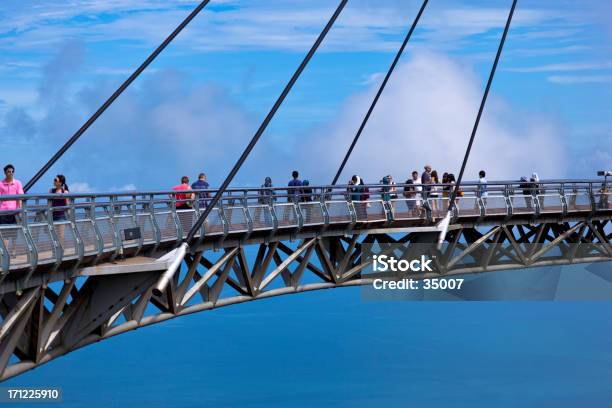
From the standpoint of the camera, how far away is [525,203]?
47719mm

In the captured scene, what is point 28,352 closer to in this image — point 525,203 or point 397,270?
point 397,270

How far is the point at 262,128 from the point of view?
31109 mm

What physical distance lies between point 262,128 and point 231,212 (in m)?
4.41

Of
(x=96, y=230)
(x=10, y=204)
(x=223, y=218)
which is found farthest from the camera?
(x=223, y=218)

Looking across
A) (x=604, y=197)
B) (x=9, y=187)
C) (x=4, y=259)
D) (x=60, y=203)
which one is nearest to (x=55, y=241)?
(x=9, y=187)

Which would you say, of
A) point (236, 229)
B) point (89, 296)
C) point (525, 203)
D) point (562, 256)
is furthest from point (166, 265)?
point (562, 256)

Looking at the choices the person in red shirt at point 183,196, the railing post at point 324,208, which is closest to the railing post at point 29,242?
the person in red shirt at point 183,196

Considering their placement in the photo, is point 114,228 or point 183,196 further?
point 183,196

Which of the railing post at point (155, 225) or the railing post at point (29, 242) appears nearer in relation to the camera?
the railing post at point (29, 242)

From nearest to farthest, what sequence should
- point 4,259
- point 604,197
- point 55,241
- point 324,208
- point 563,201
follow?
point 4,259 → point 55,241 → point 324,208 → point 563,201 → point 604,197

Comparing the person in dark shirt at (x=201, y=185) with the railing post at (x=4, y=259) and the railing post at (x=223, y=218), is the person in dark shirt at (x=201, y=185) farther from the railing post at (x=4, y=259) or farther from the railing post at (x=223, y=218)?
the railing post at (x=4, y=259)

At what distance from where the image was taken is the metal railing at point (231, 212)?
80.5 feet

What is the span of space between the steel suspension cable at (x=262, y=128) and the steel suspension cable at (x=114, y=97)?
334 cm

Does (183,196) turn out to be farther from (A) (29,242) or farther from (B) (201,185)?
(A) (29,242)
